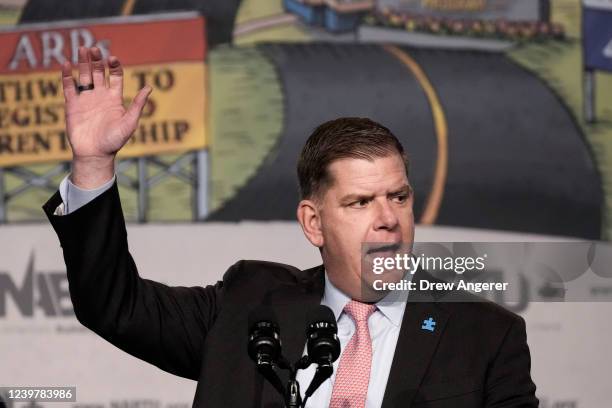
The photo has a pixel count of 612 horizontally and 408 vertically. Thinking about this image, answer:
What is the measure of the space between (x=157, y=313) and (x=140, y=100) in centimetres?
56

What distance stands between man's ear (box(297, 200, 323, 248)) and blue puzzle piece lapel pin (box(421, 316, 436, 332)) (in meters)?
0.33

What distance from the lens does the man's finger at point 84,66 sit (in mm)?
2213

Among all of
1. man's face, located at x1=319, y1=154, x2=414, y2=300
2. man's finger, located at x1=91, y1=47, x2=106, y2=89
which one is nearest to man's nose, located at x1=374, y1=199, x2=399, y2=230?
man's face, located at x1=319, y1=154, x2=414, y2=300

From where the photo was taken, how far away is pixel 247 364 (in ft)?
7.72

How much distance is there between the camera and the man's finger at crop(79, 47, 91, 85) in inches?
87.1

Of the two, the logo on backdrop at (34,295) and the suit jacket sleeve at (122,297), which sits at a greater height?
the suit jacket sleeve at (122,297)

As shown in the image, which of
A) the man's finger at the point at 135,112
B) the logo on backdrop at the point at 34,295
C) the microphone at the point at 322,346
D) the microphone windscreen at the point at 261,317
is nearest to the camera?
the microphone at the point at 322,346

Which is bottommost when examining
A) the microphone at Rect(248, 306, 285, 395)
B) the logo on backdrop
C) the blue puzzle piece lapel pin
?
the logo on backdrop

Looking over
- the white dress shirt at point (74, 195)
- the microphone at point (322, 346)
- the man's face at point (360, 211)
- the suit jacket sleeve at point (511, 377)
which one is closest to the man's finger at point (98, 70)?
the white dress shirt at point (74, 195)

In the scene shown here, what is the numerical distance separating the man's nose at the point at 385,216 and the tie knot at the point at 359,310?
0.68 feet

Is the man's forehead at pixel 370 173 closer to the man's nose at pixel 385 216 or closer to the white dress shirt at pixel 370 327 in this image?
the man's nose at pixel 385 216

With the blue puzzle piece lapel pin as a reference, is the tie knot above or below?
above

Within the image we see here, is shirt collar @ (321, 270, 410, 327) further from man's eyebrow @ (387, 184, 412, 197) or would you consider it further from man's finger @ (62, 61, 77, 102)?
man's finger @ (62, 61, 77, 102)

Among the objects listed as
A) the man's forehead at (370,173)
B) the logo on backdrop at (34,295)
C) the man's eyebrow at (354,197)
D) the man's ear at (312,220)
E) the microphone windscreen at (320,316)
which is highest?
the man's forehead at (370,173)
